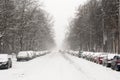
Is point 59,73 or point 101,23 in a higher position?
point 101,23

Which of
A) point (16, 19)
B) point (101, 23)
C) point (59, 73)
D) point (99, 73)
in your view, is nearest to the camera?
point (59, 73)

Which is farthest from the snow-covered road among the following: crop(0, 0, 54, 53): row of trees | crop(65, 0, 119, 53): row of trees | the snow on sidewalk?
crop(65, 0, 119, 53): row of trees

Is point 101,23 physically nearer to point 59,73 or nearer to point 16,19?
point 16,19

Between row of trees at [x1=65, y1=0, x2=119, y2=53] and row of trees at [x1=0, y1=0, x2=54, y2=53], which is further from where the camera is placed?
row of trees at [x1=65, y1=0, x2=119, y2=53]

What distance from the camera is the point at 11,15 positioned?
56.8 metres

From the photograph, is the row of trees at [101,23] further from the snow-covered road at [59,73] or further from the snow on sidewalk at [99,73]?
the snow-covered road at [59,73]

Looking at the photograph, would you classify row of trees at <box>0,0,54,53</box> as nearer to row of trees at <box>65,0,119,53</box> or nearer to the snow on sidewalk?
row of trees at <box>65,0,119,53</box>

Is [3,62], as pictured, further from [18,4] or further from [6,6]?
[18,4]

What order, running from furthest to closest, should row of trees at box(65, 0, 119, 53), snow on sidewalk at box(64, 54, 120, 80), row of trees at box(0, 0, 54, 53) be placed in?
row of trees at box(65, 0, 119, 53) → row of trees at box(0, 0, 54, 53) → snow on sidewalk at box(64, 54, 120, 80)

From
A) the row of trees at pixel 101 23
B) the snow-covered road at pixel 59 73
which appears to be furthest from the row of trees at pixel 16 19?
the snow-covered road at pixel 59 73

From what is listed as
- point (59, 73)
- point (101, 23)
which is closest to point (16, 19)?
point (101, 23)

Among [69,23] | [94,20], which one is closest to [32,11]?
[94,20]

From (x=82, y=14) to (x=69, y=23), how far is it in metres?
40.4

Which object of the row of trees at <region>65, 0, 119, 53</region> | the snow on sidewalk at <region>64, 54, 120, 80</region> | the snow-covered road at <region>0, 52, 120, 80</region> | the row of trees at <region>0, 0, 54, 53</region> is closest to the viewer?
the snow-covered road at <region>0, 52, 120, 80</region>
